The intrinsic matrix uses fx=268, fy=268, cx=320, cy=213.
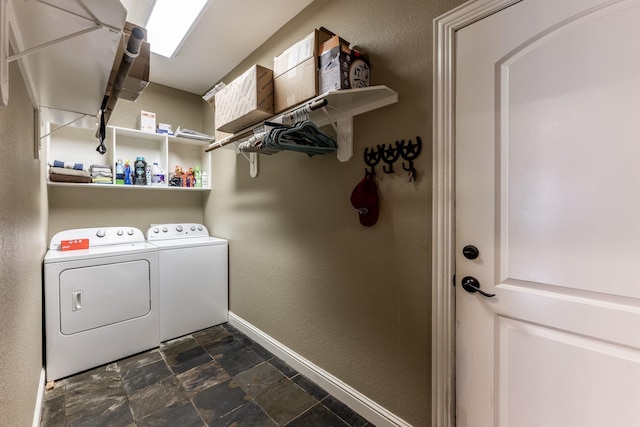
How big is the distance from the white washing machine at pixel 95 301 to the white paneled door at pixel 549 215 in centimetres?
242

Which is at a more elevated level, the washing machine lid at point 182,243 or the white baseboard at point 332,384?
the washing machine lid at point 182,243

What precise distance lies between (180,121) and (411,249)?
3076 mm

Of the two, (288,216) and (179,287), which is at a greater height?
(288,216)

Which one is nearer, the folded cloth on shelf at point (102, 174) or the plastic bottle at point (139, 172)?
the folded cloth on shelf at point (102, 174)

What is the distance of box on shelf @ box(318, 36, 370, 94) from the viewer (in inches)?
53.9

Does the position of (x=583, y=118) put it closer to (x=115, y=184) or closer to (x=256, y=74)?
(x=256, y=74)

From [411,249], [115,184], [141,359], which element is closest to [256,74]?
[411,249]

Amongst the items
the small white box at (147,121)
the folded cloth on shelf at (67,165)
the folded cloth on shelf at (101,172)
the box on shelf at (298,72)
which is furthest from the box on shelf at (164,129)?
the box on shelf at (298,72)

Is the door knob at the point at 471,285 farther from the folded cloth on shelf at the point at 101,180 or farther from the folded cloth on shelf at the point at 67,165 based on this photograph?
the folded cloth on shelf at the point at 67,165

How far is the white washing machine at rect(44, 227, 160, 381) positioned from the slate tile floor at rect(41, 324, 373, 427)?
13cm

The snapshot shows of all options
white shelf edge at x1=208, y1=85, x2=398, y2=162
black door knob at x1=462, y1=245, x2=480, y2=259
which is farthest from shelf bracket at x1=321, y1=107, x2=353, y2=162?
black door knob at x1=462, y1=245, x2=480, y2=259

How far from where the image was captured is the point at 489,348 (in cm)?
115

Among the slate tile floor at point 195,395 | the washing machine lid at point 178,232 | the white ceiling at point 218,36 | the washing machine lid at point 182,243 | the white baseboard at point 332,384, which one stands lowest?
the slate tile floor at point 195,395

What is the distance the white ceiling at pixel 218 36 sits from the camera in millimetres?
1877
